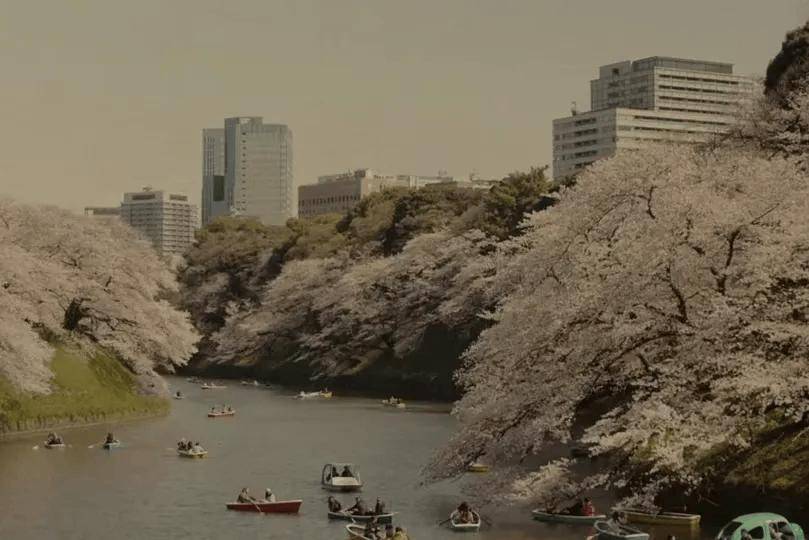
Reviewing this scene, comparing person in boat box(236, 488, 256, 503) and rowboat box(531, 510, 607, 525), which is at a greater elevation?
rowboat box(531, 510, 607, 525)

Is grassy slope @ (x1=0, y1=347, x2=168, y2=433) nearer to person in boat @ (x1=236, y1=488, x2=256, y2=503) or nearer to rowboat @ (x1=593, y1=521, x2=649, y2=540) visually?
person in boat @ (x1=236, y1=488, x2=256, y2=503)

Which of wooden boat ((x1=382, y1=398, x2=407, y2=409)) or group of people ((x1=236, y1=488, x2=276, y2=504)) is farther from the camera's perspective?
wooden boat ((x1=382, y1=398, x2=407, y2=409))

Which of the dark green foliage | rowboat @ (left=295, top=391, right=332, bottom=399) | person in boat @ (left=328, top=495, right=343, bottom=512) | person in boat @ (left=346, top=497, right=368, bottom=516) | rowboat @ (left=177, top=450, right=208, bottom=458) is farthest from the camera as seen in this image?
rowboat @ (left=295, top=391, right=332, bottom=399)

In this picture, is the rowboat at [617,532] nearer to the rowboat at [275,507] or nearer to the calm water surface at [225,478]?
the calm water surface at [225,478]

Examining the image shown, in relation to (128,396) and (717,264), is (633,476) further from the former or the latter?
(128,396)

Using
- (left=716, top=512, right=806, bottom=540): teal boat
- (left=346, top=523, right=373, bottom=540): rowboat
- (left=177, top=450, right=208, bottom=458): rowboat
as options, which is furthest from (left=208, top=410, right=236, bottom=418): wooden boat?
(left=716, top=512, right=806, bottom=540): teal boat

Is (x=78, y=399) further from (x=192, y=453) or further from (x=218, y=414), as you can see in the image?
(x=192, y=453)

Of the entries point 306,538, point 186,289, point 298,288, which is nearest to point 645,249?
point 306,538
